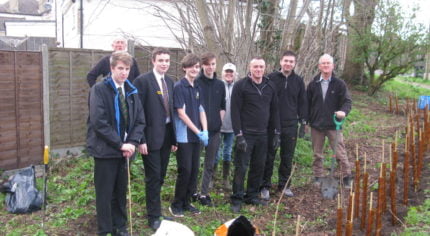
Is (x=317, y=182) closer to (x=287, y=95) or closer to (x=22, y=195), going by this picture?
(x=287, y=95)

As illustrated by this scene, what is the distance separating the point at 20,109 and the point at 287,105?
4336mm

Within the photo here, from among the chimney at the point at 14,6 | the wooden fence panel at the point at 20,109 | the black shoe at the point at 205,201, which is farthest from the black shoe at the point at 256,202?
the chimney at the point at 14,6

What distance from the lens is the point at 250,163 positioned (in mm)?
5344

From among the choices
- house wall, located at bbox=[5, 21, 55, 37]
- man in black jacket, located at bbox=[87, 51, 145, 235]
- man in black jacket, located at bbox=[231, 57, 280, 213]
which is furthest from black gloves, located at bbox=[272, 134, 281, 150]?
house wall, located at bbox=[5, 21, 55, 37]

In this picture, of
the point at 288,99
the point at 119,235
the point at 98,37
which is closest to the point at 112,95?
the point at 119,235

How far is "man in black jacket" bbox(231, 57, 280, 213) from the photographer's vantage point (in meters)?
5.08

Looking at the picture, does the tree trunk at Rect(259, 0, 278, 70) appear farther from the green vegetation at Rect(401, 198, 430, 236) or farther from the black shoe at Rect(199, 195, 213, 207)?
the green vegetation at Rect(401, 198, 430, 236)

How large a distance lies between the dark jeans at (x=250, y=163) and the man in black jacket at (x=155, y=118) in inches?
44.8

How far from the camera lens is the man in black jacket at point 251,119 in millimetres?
5078

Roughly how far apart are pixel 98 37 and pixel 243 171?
15074 millimetres

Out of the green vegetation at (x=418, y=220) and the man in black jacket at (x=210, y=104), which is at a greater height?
the man in black jacket at (x=210, y=104)

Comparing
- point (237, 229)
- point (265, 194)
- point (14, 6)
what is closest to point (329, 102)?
point (265, 194)

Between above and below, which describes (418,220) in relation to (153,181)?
below

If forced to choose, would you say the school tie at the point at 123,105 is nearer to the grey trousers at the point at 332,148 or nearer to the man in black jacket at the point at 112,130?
the man in black jacket at the point at 112,130
